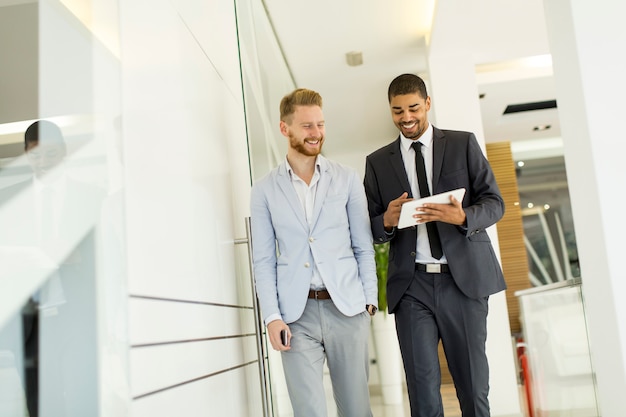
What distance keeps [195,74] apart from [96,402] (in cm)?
150

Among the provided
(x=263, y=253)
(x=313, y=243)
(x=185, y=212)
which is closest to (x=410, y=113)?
(x=313, y=243)

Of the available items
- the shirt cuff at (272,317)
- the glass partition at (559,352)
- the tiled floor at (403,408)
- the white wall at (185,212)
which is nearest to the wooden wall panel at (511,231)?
the tiled floor at (403,408)

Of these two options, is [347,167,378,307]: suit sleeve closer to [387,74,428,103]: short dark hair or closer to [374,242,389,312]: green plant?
[387,74,428,103]: short dark hair

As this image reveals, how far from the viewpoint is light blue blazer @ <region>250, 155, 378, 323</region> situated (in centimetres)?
255

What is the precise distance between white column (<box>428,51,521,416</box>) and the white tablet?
3.00 metres

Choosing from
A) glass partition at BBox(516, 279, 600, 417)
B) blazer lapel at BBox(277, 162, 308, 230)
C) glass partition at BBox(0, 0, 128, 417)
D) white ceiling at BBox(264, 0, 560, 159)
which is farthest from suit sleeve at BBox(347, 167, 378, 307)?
white ceiling at BBox(264, 0, 560, 159)

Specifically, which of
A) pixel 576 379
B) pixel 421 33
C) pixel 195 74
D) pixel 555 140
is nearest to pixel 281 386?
pixel 195 74

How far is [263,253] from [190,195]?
452mm

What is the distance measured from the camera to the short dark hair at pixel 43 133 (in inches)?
46.8

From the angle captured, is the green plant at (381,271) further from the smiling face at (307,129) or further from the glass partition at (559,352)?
the smiling face at (307,129)

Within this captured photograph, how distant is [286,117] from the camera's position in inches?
107

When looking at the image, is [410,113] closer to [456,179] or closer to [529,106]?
[456,179]

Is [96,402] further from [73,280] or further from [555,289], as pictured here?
[555,289]

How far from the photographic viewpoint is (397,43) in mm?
5961
